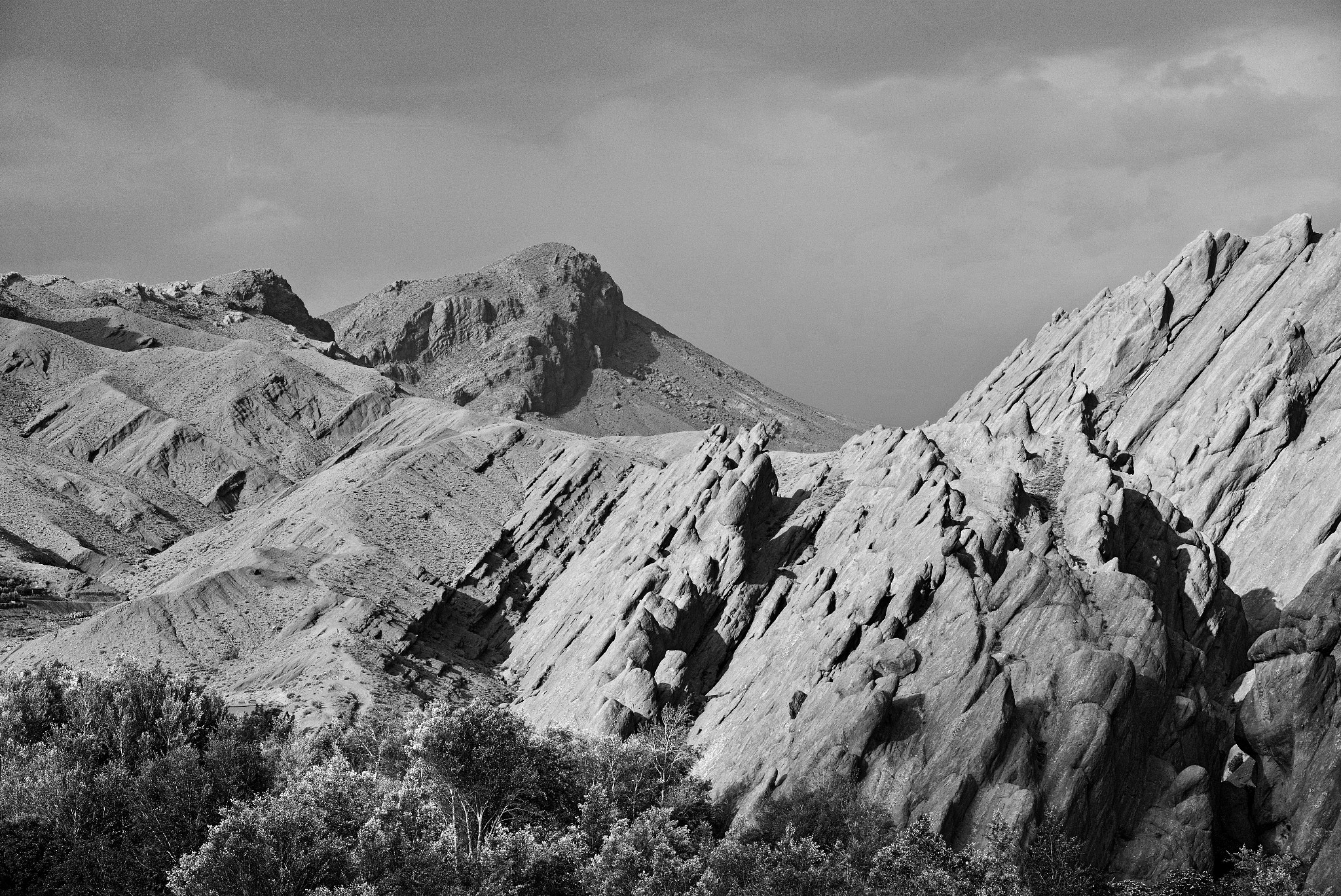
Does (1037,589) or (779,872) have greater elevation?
(1037,589)

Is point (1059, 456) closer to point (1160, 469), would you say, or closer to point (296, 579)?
point (1160, 469)

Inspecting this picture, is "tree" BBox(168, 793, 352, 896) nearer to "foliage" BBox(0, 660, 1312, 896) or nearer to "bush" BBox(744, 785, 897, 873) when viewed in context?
"foliage" BBox(0, 660, 1312, 896)

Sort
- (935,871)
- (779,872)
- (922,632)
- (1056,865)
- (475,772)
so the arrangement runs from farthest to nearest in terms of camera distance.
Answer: (922,632) → (475,772) → (1056,865) → (779,872) → (935,871)

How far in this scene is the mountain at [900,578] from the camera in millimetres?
53469

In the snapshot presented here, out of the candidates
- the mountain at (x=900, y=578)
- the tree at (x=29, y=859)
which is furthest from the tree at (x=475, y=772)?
the tree at (x=29, y=859)

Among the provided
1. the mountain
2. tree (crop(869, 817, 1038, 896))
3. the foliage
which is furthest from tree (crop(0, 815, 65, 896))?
tree (crop(869, 817, 1038, 896))

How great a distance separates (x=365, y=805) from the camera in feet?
168

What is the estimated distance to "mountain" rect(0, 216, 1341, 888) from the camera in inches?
2105

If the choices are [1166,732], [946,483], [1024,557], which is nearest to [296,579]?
[946,483]

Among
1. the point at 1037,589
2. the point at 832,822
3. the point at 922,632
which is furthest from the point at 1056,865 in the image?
the point at 1037,589

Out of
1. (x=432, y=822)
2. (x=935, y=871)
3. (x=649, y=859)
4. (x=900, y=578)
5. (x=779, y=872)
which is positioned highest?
(x=900, y=578)

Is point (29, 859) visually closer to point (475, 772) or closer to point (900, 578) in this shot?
point (475, 772)

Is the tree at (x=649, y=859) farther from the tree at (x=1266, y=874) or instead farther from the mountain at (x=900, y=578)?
the tree at (x=1266, y=874)

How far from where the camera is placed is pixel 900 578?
66000mm
